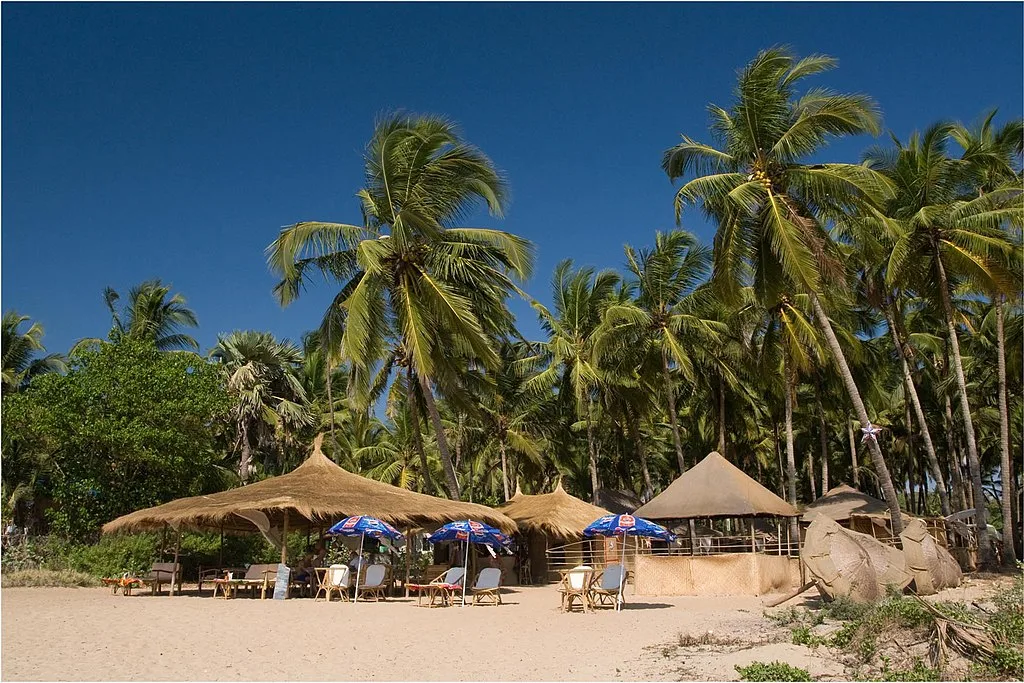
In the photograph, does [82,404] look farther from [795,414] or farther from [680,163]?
[795,414]

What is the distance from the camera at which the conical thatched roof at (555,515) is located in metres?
24.0

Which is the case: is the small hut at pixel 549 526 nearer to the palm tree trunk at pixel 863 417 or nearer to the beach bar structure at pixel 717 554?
the beach bar structure at pixel 717 554

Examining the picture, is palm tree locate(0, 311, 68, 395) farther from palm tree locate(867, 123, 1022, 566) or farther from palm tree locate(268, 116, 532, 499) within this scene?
palm tree locate(867, 123, 1022, 566)

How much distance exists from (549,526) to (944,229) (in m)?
13.0

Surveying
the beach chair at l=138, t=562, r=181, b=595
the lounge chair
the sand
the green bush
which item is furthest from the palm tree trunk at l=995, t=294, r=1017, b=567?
the beach chair at l=138, t=562, r=181, b=595

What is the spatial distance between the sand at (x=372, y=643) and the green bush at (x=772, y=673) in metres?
0.20

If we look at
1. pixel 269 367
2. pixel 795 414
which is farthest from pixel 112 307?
pixel 795 414

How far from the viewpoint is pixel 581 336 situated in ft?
101

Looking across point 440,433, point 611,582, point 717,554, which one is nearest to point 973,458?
point 717,554

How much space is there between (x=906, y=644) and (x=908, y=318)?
27.6 metres

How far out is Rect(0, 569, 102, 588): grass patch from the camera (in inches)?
810

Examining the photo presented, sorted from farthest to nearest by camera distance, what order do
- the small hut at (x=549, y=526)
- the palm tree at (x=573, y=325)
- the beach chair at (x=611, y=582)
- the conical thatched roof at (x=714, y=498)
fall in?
the palm tree at (x=573, y=325), the small hut at (x=549, y=526), the conical thatched roof at (x=714, y=498), the beach chair at (x=611, y=582)

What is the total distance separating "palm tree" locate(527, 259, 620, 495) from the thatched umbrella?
30.6ft

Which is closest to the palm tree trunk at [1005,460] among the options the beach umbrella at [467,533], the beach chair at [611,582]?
the beach chair at [611,582]
